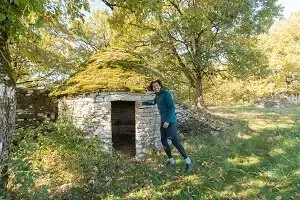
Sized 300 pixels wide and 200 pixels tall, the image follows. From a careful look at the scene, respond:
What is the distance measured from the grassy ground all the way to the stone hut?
0.41 meters

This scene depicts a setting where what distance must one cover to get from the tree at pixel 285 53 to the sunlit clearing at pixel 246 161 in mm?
15817

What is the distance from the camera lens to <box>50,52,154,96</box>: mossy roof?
7.60 metres

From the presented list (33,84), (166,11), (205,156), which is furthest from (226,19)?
(33,84)

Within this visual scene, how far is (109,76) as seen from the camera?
8.14 m

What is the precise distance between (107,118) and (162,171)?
2.07m

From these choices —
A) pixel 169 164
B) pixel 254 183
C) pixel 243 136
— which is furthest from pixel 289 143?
pixel 169 164

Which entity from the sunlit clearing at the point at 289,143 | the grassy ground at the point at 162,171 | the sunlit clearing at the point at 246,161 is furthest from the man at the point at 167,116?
the sunlit clearing at the point at 289,143

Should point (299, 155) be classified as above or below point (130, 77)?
below

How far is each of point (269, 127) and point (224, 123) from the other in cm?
162

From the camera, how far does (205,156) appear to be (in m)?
7.01

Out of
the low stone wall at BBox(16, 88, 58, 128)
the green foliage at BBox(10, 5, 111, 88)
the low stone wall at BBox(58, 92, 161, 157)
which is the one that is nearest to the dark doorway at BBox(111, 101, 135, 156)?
the low stone wall at BBox(58, 92, 161, 157)

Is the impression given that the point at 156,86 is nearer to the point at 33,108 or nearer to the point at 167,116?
the point at 167,116

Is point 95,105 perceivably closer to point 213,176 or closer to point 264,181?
point 213,176

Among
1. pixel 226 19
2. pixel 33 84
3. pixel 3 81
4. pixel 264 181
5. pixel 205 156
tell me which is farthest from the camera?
pixel 33 84
